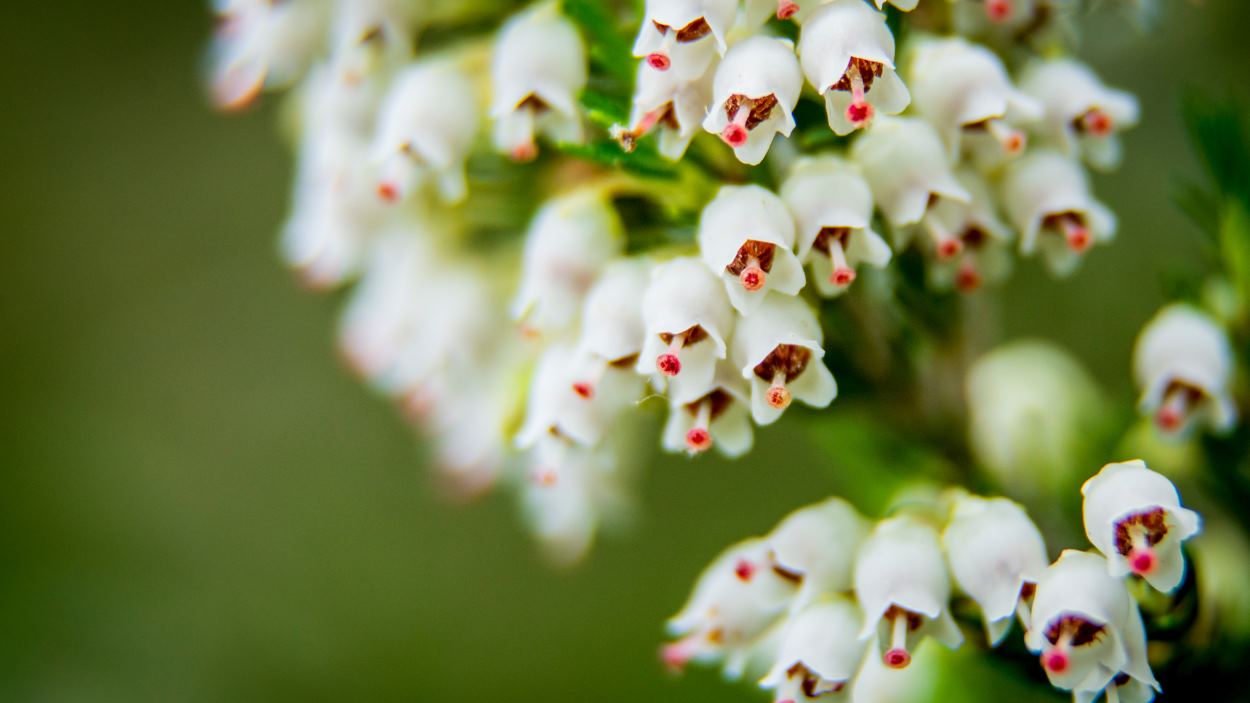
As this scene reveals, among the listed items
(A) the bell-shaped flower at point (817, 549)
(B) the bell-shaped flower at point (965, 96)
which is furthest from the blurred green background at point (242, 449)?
(A) the bell-shaped flower at point (817, 549)

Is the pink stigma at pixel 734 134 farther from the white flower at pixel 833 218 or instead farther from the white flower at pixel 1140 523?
the white flower at pixel 1140 523

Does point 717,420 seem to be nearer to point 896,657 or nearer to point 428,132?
point 896,657

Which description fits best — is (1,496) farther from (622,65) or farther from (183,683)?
(622,65)

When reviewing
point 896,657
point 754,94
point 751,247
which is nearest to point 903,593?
point 896,657

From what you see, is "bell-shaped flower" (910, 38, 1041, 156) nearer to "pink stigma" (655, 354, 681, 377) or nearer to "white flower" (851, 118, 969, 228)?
"white flower" (851, 118, 969, 228)

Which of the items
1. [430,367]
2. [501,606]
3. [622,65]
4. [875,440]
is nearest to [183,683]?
[501,606]

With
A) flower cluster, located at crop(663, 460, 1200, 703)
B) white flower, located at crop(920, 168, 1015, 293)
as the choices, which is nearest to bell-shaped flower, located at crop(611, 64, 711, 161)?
white flower, located at crop(920, 168, 1015, 293)
